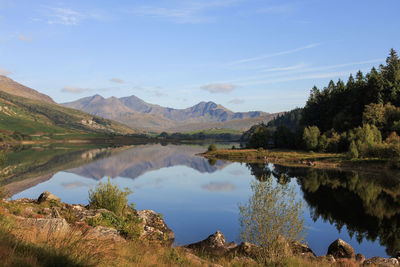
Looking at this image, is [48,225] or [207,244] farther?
[207,244]

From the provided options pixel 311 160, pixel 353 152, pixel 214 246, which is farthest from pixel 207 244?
pixel 311 160

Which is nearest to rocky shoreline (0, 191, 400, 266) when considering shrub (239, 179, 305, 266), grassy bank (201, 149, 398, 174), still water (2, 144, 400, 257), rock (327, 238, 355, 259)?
rock (327, 238, 355, 259)

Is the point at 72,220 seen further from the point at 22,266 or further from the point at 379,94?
the point at 379,94

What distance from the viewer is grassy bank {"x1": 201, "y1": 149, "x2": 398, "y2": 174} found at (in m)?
88.7

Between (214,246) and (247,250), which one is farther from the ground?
(247,250)

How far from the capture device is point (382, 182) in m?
68.0

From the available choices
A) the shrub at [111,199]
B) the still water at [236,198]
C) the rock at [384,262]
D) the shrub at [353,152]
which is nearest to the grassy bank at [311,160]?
the shrub at [353,152]

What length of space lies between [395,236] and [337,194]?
23.6m

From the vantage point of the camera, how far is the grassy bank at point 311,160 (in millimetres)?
88688

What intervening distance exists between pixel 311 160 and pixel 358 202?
57.0m

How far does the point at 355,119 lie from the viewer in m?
130

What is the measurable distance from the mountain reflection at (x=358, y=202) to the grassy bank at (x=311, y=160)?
29.9 feet

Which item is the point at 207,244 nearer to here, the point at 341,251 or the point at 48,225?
the point at 341,251

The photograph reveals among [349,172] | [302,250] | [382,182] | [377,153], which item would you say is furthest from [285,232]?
[377,153]
